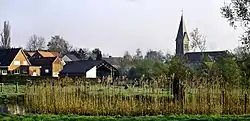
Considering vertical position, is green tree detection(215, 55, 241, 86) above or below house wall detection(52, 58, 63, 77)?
below

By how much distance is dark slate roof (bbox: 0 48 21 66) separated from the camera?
2736 inches

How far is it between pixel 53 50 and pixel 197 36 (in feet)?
181

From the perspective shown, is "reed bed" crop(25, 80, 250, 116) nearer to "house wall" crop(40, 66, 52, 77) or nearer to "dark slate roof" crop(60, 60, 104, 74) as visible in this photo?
"dark slate roof" crop(60, 60, 104, 74)

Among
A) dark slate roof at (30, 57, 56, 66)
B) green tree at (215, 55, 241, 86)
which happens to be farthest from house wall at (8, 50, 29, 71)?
green tree at (215, 55, 241, 86)

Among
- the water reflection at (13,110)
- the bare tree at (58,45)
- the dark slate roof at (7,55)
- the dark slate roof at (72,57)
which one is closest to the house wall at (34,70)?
the dark slate roof at (7,55)

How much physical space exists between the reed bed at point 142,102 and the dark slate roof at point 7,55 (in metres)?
52.3

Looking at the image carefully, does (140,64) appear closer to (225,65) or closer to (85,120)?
(225,65)

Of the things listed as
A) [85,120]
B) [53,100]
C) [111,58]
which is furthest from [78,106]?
[111,58]

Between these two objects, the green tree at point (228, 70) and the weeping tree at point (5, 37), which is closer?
the green tree at point (228, 70)

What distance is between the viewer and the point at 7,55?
7069 cm

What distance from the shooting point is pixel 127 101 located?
1778 cm

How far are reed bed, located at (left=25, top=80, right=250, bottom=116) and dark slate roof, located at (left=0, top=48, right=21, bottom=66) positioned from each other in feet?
172

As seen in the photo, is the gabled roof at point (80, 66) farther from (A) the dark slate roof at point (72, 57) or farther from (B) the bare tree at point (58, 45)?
(B) the bare tree at point (58, 45)

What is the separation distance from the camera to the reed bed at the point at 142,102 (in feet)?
57.9
